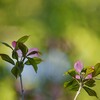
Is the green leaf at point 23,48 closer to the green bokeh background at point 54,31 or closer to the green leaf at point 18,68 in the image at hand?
the green leaf at point 18,68

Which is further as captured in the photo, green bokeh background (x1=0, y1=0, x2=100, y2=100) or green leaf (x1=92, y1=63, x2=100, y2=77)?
green bokeh background (x1=0, y1=0, x2=100, y2=100)

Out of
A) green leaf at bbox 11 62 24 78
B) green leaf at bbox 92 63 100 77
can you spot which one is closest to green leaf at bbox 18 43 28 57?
green leaf at bbox 11 62 24 78

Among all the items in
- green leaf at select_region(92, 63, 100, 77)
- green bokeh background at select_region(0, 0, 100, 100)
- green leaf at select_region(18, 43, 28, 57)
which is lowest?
green leaf at select_region(92, 63, 100, 77)

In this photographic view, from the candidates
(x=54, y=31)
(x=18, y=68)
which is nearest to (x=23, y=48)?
(x=18, y=68)

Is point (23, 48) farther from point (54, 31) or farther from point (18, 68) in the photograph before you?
point (54, 31)

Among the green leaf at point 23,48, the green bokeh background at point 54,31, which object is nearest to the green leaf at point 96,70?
the green leaf at point 23,48

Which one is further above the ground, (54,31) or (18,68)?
(54,31)

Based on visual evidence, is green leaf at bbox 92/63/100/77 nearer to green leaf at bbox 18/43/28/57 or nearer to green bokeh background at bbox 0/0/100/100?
green leaf at bbox 18/43/28/57

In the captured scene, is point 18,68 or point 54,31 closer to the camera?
point 18,68

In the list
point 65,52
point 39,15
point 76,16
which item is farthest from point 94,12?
point 65,52
